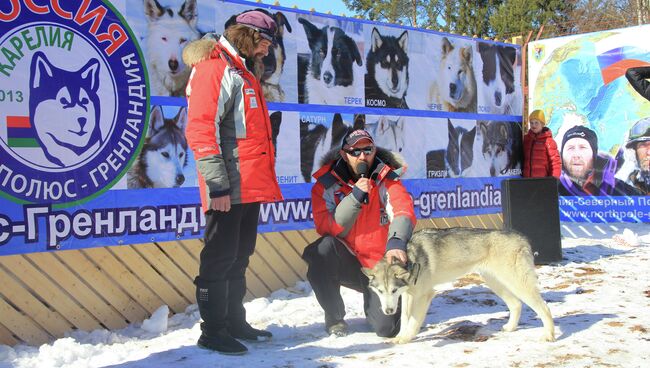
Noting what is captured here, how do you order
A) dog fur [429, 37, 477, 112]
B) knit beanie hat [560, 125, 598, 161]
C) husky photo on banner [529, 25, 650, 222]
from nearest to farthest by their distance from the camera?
dog fur [429, 37, 477, 112] < husky photo on banner [529, 25, 650, 222] < knit beanie hat [560, 125, 598, 161]

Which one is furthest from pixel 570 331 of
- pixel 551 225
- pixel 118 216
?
pixel 118 216

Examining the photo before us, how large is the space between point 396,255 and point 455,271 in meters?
0.56

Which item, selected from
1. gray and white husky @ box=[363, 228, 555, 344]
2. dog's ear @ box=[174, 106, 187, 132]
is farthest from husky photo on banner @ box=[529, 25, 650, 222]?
dog's ear @ box=[174, 106, 187, 132]

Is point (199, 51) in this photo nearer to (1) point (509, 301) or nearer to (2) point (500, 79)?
(1) point (509, 301)

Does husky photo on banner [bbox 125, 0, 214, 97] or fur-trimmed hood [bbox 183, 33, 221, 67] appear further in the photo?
husky photo on banner [bbox 125, 0, 214, 97]

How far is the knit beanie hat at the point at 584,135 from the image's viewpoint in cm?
888

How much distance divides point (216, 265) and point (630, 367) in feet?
7.63

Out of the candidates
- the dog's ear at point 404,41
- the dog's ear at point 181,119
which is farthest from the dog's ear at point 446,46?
the dog's ear at point 181,119

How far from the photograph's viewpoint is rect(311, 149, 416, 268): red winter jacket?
13.5 feet

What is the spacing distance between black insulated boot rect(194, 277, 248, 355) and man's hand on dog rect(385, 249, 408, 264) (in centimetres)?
100

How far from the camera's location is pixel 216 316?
12.0 ft

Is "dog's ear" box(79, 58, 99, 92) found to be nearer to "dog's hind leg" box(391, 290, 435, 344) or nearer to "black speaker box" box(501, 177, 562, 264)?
"dog's hind leg" box(391, 290, 435, 344)

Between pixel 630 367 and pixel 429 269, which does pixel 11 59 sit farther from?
pixel 630 367

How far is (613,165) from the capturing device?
8711 millimetres
